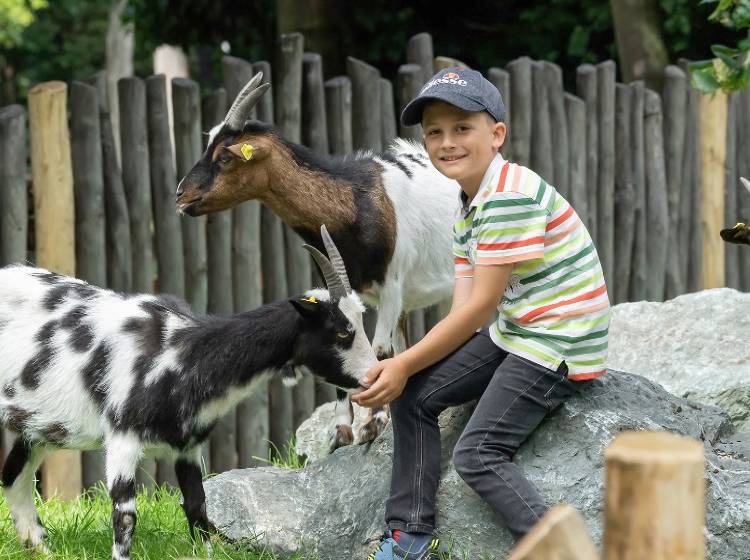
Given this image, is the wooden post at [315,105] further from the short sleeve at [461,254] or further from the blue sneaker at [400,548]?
the blue sneaker at [400,548]

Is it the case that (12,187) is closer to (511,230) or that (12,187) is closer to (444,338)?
(444,338)

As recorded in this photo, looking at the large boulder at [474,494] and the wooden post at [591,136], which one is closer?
the large boulder at [474,494]

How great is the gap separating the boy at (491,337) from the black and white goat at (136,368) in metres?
0.40

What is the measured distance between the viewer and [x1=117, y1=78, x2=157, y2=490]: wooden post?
23.5ft

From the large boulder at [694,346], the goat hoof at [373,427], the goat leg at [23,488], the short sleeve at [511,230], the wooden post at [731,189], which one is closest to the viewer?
the short sleeve at [511,230]

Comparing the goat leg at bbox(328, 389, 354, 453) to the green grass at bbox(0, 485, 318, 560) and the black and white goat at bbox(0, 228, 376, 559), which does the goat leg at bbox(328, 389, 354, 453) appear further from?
the black and white goat at bbox(0, 228, 376, 559)

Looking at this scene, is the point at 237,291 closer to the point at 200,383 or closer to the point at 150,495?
the point at 150,495

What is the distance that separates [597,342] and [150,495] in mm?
3521

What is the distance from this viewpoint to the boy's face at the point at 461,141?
4.59 metres

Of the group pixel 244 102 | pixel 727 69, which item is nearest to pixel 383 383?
pixel 244 102

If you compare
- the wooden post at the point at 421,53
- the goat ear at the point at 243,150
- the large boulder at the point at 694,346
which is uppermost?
the wooden post at the point at 421,53

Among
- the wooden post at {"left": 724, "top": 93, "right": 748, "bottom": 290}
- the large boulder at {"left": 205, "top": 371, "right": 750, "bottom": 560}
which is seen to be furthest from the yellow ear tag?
the wooden post at {"left": 724, "top": 93, "right": 748, "bottom": 290}

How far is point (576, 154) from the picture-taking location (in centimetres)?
942

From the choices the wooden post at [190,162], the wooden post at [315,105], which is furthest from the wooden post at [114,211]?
the wooden post at [315,105]
